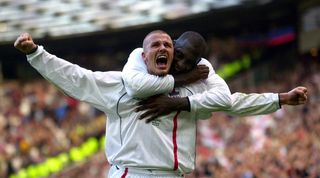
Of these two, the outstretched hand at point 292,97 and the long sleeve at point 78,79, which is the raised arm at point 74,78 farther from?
the outstretched hand at point 292,97

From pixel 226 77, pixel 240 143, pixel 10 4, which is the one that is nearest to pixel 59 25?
pixel 10 4

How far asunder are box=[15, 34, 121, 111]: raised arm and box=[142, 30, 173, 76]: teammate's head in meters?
0.27

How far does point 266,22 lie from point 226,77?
1847mm

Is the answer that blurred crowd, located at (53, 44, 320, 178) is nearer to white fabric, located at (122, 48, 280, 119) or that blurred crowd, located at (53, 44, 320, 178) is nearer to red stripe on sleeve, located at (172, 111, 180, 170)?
white fabric, located at (122, 48, 280, 119)

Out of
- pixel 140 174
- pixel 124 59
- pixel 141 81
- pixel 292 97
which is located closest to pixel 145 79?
pixel 141 81

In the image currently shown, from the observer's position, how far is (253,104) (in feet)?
17.6

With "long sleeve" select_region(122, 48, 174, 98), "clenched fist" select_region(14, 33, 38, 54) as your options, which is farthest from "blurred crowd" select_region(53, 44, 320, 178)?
"clenched fist" select_region(14, 33, 38, 54)

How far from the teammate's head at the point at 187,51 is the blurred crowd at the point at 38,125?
42.9 feet

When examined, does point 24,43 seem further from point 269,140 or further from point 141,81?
point 269,140

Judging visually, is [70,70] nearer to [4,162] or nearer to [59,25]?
[4,162]

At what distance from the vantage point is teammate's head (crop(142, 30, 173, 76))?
16.5 feet

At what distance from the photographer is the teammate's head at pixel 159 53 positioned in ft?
16.5

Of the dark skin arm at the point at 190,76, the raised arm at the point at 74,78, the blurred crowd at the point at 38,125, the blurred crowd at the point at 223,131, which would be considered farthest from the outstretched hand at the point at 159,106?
the blurred crowd at the point at 38,125

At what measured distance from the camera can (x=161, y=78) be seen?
5086 millimetres
